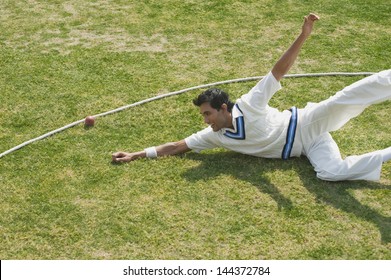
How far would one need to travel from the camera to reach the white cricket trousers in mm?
5781

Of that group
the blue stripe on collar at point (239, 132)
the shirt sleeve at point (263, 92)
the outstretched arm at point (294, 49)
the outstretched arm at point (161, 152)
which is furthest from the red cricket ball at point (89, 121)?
the outstretched arm at point (294, 49)

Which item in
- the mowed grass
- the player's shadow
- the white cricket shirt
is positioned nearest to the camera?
the mowed grass

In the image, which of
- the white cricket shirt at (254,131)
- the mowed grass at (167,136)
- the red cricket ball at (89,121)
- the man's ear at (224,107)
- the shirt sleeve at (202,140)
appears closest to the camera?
the mowed grass at (167,136)

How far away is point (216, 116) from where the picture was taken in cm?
604

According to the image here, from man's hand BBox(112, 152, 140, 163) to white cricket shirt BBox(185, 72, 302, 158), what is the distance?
51 centimetres

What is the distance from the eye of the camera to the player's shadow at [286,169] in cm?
550

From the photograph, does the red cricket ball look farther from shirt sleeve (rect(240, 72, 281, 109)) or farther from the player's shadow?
shirt sleeve (rect(240, 72, 281, 109))

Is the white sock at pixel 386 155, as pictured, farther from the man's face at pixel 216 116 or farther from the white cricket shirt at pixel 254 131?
the man's face at pixel 216 116

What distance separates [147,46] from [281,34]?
6.01 feet

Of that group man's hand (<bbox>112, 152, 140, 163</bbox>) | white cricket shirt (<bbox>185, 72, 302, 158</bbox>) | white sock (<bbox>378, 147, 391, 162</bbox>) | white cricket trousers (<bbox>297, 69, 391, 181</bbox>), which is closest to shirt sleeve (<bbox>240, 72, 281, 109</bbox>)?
white cricket shirt (<bbox>185, 72, 302, 158</bbox>)

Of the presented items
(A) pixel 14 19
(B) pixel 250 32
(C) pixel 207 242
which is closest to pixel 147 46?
(B) pixel 250 32

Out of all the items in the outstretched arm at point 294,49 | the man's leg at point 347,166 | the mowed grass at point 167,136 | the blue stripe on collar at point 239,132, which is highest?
the outstretched arm at point 294,49

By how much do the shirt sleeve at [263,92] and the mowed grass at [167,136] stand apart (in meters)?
0.62

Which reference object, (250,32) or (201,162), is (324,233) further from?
(250,32)
